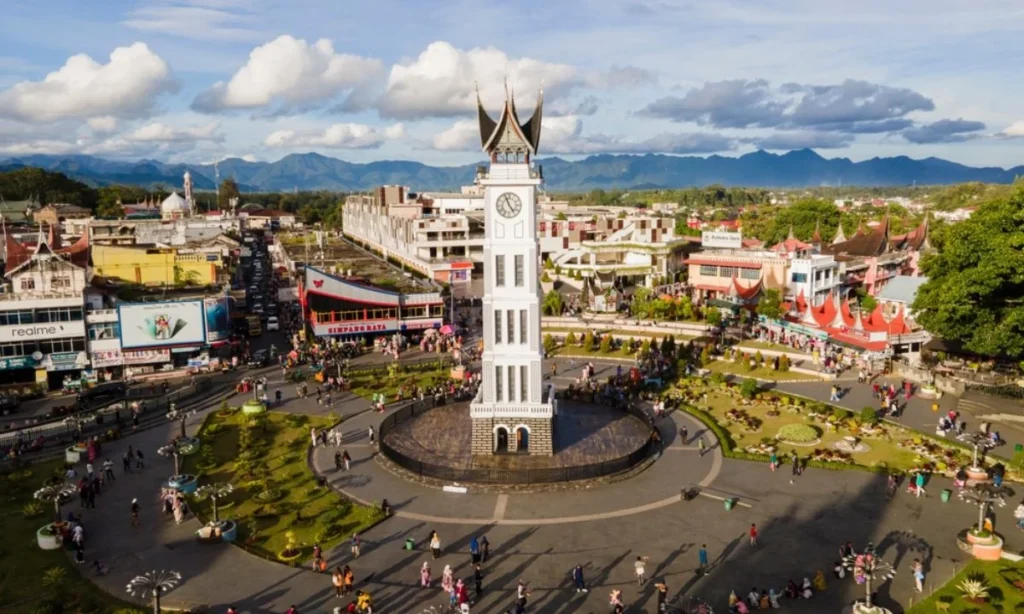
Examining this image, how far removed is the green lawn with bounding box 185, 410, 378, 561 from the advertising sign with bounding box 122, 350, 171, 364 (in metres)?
14.9

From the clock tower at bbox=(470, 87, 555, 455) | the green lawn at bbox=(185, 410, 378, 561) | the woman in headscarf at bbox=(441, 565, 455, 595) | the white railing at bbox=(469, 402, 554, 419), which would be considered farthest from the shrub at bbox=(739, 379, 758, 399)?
the woman in headscarf at bbox=(441, 565, 455, 595)

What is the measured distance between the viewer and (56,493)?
3466 centimetres

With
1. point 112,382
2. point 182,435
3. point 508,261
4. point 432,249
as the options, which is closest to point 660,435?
point 508,261

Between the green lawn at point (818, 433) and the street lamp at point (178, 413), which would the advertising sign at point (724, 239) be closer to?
the green lawn at point (818, 433)

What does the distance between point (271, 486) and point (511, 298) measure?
16.2 metres

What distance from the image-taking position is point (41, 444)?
4484 centimetres

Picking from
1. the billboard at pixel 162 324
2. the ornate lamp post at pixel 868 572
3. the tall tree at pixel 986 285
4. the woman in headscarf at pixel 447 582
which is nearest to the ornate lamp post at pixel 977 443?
the ornate lamp post at pixel 868 572

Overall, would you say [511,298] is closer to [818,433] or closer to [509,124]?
[509,124]

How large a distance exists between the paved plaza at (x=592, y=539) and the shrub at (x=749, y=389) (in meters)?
11.7

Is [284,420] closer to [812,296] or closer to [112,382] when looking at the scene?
[112,382]

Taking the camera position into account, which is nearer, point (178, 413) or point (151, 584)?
point (151, 584)

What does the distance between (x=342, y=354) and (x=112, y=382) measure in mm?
18417

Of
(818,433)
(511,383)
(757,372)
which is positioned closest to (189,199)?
(757,372)

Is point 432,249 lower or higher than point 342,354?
higher
